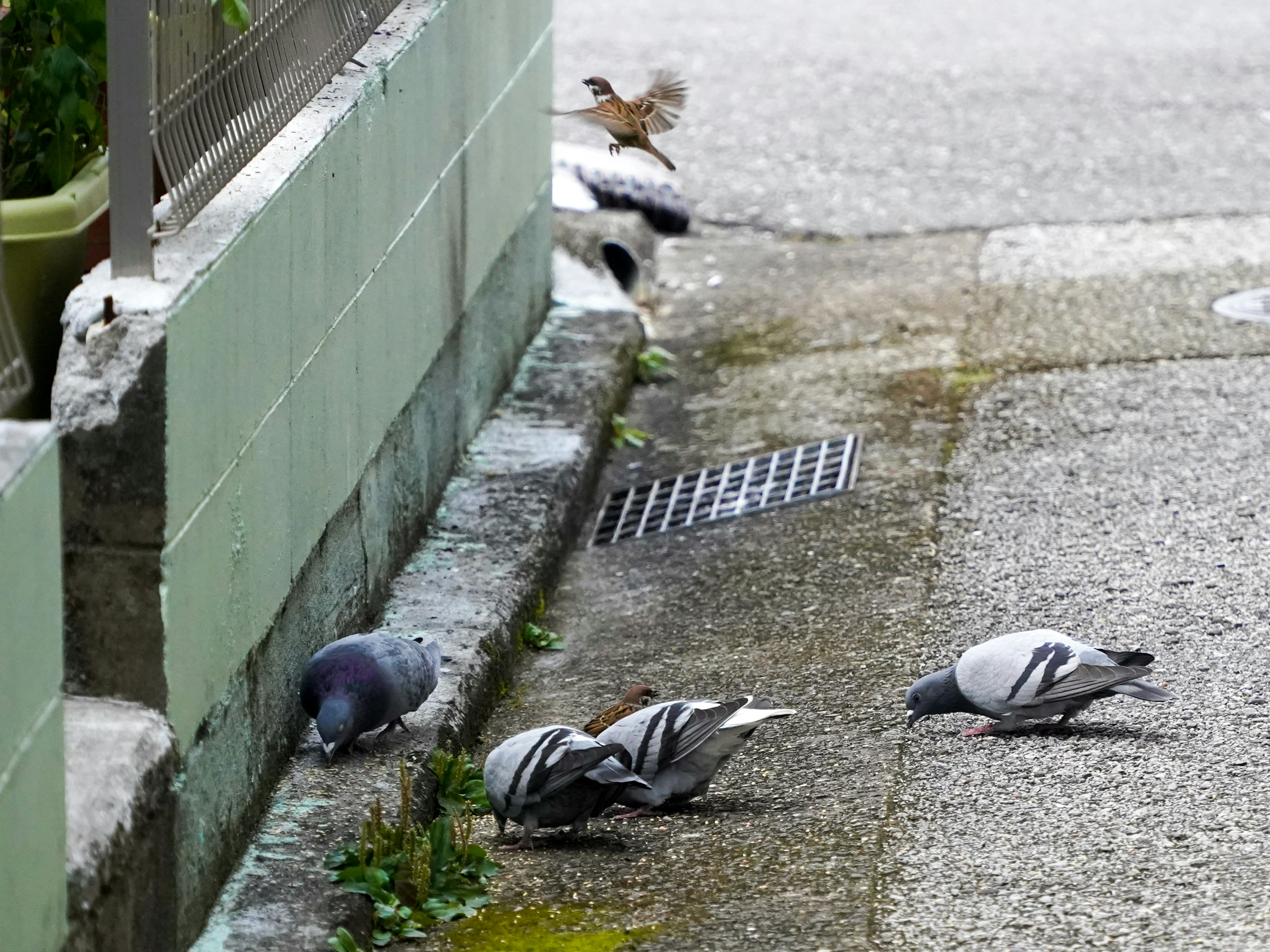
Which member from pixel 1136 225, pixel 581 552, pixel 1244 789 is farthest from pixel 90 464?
pixel 1136 225

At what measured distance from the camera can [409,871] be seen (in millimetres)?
3705

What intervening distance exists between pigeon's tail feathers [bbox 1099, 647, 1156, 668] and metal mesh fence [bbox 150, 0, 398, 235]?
2.31 metres

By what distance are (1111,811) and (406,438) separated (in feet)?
8.01

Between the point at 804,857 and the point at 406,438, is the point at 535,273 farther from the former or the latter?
the point at 804,857

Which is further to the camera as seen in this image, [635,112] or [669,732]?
[635,112]

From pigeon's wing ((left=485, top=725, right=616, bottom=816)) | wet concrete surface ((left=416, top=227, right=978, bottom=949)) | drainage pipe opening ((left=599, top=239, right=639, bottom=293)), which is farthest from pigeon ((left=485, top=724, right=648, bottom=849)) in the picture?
drainage pipe opening ((left=599, top=239, right=639, bottom=293))

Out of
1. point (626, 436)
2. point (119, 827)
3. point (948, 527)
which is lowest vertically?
point (626, 436)

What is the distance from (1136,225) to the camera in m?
9.15

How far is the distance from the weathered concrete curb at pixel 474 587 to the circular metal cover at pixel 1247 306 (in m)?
2.51

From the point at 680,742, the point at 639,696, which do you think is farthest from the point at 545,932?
the point at 639,696

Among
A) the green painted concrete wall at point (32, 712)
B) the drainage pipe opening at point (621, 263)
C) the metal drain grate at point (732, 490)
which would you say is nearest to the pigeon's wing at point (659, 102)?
the metal drain grate at point (732, 490)

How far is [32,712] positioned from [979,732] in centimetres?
240

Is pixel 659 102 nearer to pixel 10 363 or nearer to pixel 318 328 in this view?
pixel 318 328

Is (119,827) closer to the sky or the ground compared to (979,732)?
closer to the sky
